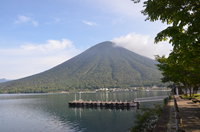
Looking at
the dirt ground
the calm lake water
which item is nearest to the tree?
the dirt ground

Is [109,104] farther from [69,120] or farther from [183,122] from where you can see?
[183,122]

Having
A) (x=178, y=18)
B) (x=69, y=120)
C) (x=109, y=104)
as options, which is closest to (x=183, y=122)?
(x=178, y=18)

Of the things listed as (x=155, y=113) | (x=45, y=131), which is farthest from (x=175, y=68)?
(x=45, y=131)

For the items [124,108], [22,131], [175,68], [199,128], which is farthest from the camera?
[124,108]

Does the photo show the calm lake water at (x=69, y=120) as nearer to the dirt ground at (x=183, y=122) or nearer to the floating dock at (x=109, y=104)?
the floating dock at (x=109, y=104)

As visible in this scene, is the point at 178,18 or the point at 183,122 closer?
the point at 178,18

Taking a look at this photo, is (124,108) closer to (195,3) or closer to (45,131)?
(45,131)

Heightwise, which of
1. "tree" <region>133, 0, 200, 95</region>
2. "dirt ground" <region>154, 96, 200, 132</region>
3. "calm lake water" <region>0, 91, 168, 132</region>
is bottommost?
"calm lake water" <region>0, 91, 168, 132</region>

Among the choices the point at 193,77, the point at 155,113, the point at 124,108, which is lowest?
the point at 124,108

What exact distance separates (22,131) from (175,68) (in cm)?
2628

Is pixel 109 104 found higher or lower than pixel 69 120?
higher

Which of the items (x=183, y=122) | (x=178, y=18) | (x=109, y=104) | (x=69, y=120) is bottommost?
(x=69, y=120)

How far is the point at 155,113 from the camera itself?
95.8ft

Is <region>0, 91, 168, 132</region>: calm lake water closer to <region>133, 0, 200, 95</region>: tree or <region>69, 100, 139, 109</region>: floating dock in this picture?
<region>69, 100, 139, 109</region>: floating dock
